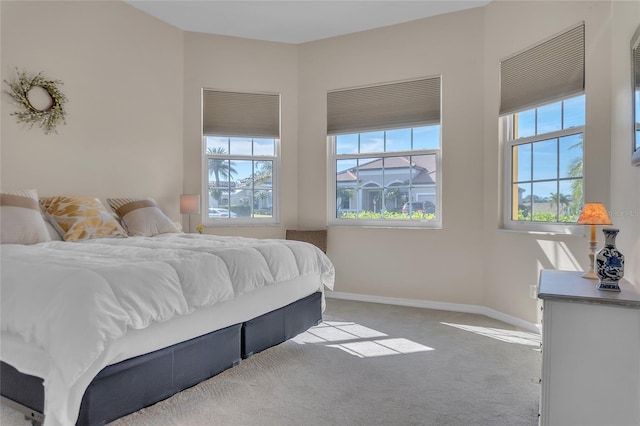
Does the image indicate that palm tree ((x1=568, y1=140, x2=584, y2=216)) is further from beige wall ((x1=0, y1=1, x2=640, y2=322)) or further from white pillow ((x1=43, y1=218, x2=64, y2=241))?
white pillow ((x1=43, y1=218, x2=64, y2=241))

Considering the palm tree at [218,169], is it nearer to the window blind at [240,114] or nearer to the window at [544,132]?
the window blind at [240,114]

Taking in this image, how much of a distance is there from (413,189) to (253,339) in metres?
2.57

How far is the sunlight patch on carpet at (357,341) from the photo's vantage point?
9.84 feet

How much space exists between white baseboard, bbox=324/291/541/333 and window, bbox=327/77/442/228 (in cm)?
81

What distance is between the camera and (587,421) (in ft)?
5.45

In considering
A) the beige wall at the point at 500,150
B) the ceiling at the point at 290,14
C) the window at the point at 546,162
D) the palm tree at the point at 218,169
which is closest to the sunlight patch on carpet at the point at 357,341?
the beige wall at the point at 500,150

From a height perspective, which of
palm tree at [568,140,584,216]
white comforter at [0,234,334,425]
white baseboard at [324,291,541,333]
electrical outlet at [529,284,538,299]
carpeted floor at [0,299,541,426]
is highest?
palm tree at [568,140,584,216]

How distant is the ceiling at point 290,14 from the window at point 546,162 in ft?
4.36

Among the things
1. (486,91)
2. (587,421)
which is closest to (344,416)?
(587,421)

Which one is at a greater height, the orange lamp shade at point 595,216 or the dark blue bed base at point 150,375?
the orange lamp shade at point 595,216

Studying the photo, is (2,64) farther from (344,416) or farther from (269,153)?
(344,416)

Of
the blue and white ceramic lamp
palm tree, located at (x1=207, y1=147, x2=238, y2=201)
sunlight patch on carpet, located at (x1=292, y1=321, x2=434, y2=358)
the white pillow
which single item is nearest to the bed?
the white pillow

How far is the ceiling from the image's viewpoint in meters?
4.02

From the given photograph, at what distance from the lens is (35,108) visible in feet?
10.9
